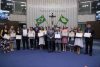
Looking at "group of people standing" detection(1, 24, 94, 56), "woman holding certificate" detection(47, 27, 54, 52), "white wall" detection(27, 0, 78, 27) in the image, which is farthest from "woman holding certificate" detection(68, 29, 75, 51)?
"white wall" detection(27, 0, 78, 27)

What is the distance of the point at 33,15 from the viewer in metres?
18.8

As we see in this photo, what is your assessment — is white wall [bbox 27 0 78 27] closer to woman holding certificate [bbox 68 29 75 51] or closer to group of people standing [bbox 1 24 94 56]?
group of people standing [bbox 1 24 94 56]

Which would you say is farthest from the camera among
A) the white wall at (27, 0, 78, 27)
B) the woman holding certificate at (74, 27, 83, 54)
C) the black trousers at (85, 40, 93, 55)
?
the white wall at (27, 0, 78, 27)

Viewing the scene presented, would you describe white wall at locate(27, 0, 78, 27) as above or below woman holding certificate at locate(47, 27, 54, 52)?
above

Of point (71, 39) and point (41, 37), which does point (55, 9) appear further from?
point (71, 39)

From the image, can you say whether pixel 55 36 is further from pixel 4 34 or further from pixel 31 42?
pixel 4 34

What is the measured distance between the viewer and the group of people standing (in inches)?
485

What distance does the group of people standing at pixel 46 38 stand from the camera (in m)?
12.3

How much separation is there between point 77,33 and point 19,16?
9.50 metres

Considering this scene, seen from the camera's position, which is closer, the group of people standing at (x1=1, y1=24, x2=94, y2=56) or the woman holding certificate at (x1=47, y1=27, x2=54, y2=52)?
the group of people standing at (x1=1, y1=24, x2=94, y2=56)

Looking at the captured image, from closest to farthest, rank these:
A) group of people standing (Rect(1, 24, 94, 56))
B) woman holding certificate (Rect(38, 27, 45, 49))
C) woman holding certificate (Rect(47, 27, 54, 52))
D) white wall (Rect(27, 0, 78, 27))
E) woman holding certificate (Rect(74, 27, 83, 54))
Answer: woman holding certificate (Rect(74, 27, 83, 54))
group of people standing (Rect(1, 24, 94, 56))
woman holding certificate (Rect(47, 27, 54, 52))
woman holding certificate (Rect(38, 27, 45, 49))
white wall (Rect(27, 0, 78, 27))

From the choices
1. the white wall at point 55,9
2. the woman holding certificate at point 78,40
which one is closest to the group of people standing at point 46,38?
the woman holding certificate at point 78,40

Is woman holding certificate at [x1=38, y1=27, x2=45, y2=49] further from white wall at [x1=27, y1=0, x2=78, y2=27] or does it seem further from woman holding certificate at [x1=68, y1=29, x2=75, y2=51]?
white wall at [x1=27, y1=0, x2=78, y2=27]

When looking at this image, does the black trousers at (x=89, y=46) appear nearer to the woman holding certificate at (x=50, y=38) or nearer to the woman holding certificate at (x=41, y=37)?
the woman holding certificate at (x=50, y=38)
